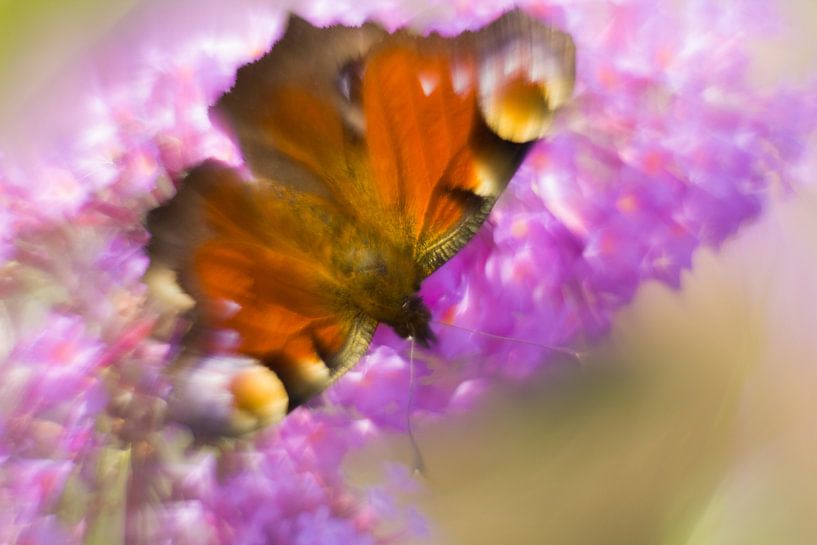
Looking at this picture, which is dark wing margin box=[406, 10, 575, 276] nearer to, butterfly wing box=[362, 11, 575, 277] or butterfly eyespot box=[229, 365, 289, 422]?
butterfly wing box=[362, 11, 575, 277]

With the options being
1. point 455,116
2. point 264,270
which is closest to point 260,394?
point 264,270

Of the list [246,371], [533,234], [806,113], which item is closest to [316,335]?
[246,371]

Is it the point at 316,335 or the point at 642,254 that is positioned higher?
the point at 642,254

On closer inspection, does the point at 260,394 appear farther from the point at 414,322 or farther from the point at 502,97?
the point at 502,97

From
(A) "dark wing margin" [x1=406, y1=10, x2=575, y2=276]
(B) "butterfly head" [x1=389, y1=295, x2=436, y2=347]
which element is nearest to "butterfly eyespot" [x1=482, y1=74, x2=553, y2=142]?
(A) "dark wing margin" [x1=406, y1=10, x2=575, y2=276]

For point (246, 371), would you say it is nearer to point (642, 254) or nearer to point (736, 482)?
point (642, 254)
